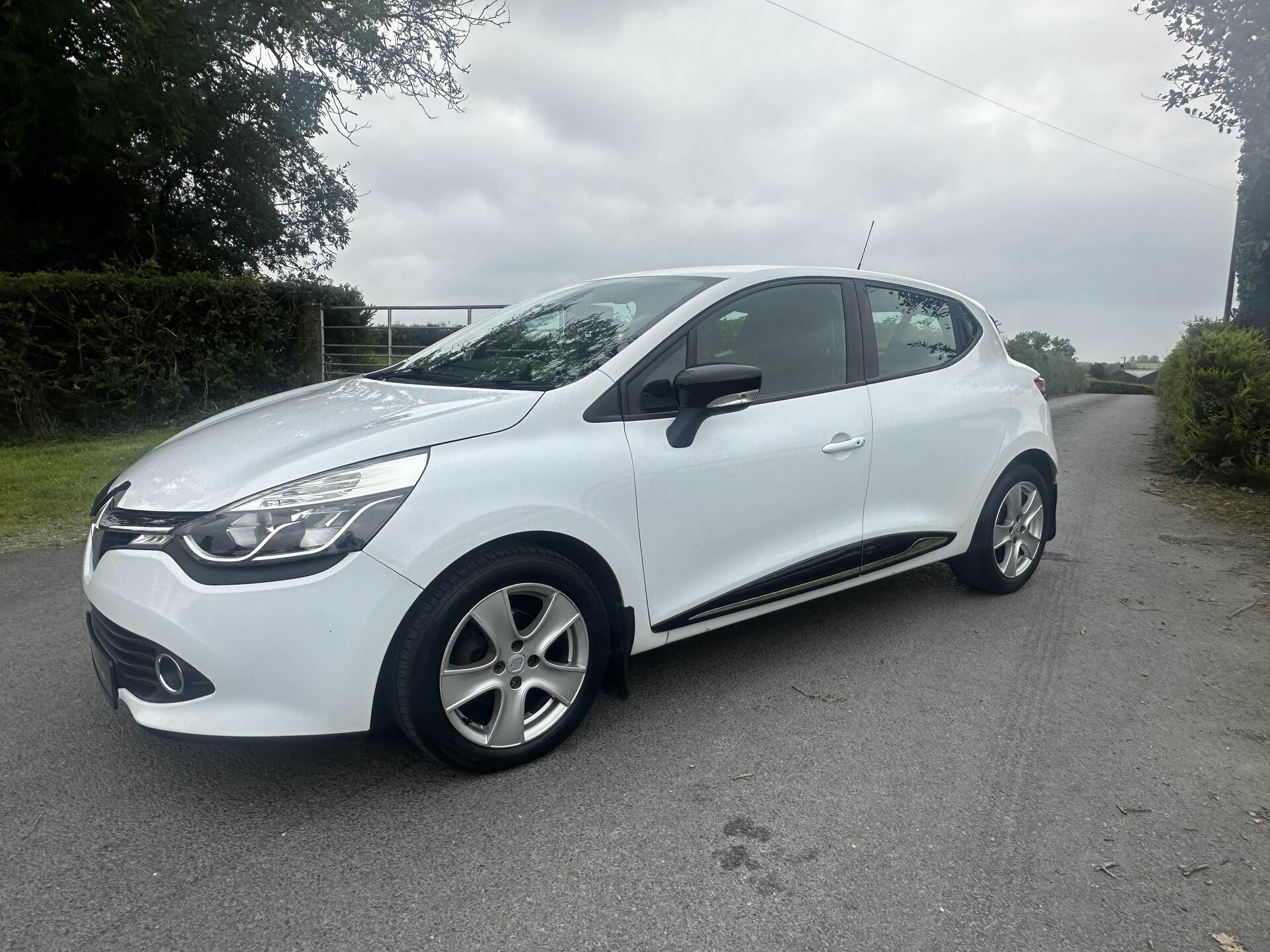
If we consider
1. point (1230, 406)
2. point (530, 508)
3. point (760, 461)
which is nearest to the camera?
point (530, 508)

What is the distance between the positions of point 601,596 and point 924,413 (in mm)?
1969

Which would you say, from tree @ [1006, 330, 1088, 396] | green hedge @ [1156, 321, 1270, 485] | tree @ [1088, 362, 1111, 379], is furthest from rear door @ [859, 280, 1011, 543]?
tree @ [1088, 362, 1111, 379]

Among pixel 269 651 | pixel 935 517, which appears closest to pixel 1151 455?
pixel 935 517

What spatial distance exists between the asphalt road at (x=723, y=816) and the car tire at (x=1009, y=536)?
2.17 ft

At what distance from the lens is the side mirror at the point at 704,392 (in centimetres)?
315

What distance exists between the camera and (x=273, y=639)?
2.48 metres

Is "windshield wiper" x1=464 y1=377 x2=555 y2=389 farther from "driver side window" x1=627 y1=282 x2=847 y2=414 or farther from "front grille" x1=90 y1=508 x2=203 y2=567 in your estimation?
"front grille" x1=90 y1=508 x2=203 y2=567

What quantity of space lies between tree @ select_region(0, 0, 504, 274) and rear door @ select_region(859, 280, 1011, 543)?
1115cm

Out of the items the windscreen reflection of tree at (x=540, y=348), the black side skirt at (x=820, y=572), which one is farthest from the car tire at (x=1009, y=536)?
the windscreen reflection of tree at (x=540, y=348)

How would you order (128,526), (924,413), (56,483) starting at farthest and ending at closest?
1. (56,483)
2. (924,413)
3. (128,526)

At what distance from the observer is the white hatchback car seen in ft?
8.30

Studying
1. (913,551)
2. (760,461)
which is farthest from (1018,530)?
(760,461)

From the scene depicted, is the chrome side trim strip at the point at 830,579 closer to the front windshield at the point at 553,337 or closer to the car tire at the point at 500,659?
the car tire at the point at 500,659

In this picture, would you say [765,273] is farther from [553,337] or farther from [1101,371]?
[1101,371]
